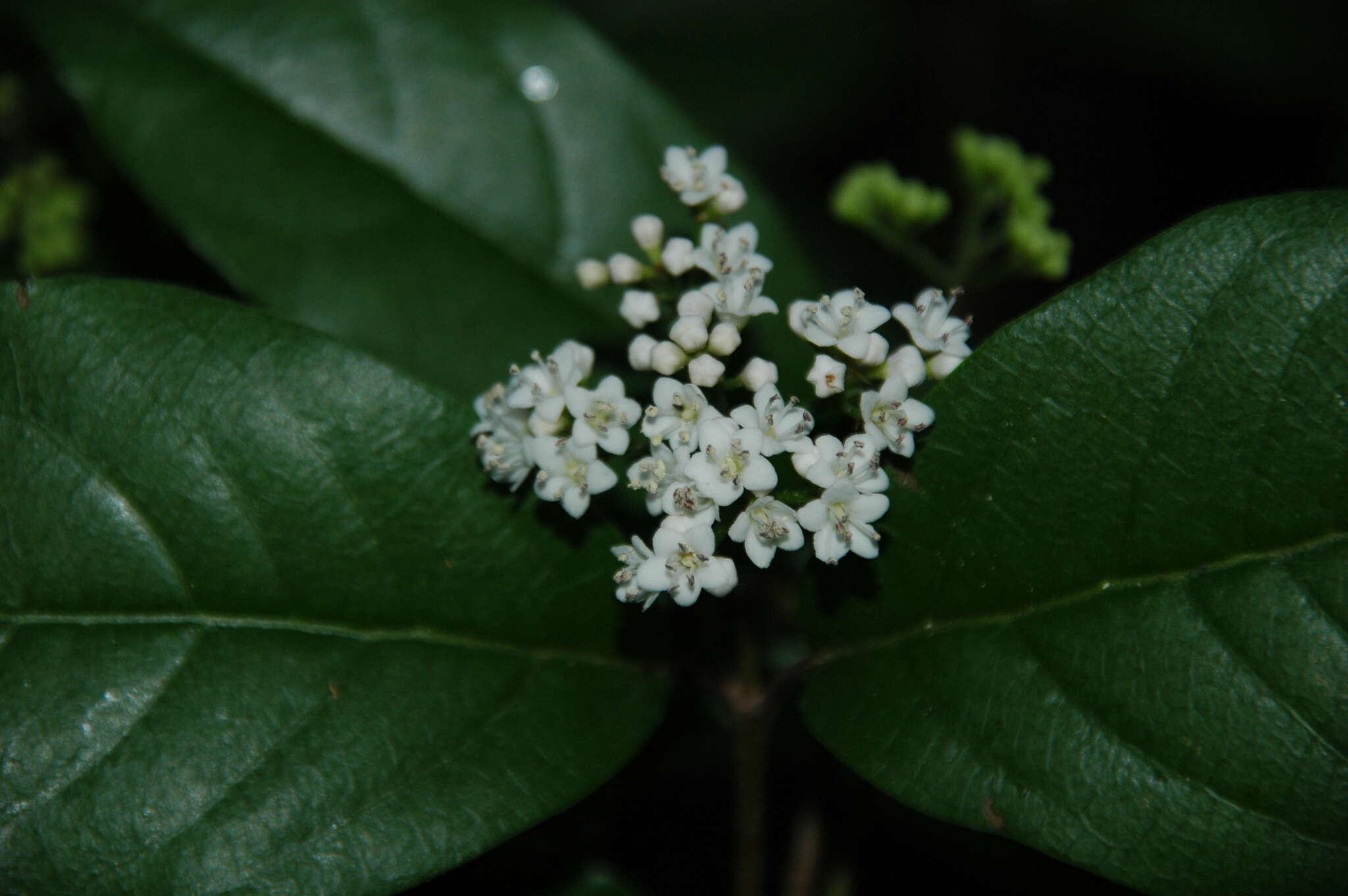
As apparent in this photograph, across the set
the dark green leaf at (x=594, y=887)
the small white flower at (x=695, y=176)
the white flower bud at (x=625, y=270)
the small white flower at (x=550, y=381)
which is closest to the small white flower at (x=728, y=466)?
the small white flower at (x=550, y=381)

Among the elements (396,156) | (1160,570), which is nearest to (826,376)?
(1160,570)

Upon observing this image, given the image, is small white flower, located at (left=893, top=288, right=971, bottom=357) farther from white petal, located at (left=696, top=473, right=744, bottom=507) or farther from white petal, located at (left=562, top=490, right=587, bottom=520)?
white petal, located at (left=562, top=490, right=587, bottom=520)

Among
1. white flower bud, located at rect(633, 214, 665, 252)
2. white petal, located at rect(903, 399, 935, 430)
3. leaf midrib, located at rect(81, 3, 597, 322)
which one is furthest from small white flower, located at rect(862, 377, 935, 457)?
leaf midrib, located at rect(81, 3, 597, 322)

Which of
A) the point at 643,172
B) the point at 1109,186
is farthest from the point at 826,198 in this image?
the point at 643,172

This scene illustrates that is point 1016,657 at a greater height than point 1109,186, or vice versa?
point 1109,186

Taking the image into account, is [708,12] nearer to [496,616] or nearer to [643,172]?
[643,172]

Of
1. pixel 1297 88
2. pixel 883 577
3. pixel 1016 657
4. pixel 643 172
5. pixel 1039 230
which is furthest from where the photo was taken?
pixel 1297 88
